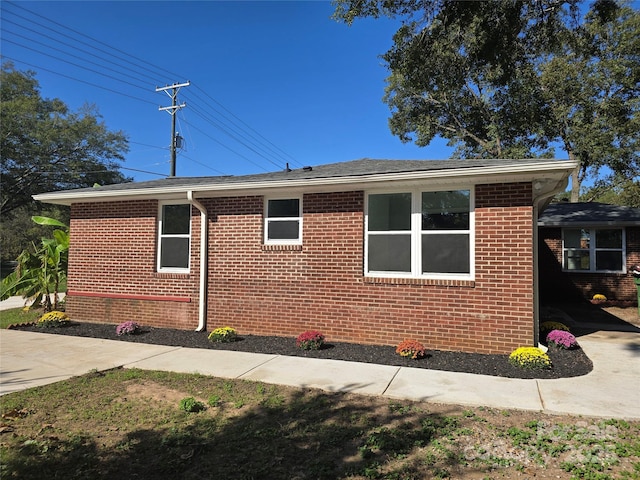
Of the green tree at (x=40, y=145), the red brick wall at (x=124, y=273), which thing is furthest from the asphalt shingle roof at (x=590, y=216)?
the green tree at (x=40, y=145)

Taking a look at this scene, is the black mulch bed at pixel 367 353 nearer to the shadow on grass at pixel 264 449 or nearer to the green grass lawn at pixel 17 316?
the green grass lawn at pixel 17 316

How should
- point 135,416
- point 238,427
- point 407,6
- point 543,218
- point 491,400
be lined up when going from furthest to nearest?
point 543,218, point 407,6, point 491,400, point 135,416, point 238,427

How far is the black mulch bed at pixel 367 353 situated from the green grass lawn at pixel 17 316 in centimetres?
174

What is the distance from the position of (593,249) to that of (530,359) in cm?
1075

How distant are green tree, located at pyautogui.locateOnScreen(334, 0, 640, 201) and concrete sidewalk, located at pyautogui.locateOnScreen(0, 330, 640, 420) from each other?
6478 millimetres

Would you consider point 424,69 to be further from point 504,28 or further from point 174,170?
point 174,170

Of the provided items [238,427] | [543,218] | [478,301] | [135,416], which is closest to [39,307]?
[135,416]

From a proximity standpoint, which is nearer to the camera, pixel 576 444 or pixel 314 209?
pixel 576 444

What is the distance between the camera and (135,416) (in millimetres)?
4117

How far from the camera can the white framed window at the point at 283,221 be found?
7957 millimetres

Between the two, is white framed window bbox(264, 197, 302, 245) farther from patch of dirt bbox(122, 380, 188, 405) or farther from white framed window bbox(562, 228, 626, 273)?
white framed window bbox(562, 228, 626, 273)

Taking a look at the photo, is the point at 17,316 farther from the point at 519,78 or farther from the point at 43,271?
the point at 519,78

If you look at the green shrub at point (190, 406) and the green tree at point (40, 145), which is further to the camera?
the green tree at point (40, 145)

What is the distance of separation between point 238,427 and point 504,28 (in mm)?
8661
